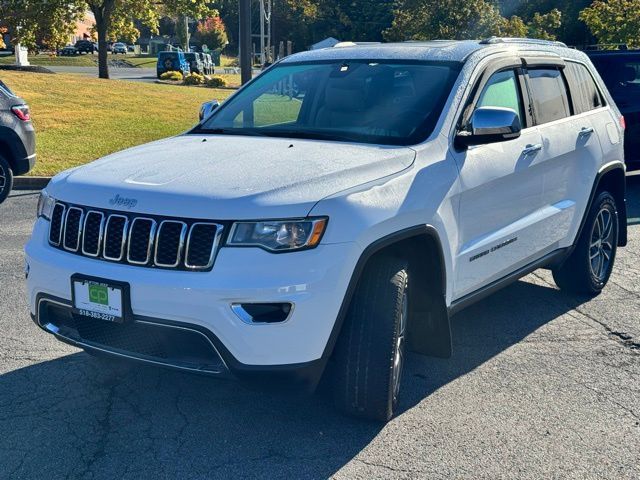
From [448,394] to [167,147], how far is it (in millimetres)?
2061

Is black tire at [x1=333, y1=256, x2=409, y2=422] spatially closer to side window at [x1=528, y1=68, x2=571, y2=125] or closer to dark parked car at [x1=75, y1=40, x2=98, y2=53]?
side window at [x1=528, y1=68, x2=571, y2=125]

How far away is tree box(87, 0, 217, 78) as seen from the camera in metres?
38.0

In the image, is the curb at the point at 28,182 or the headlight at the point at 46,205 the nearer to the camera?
the headlight at the point at 46,205

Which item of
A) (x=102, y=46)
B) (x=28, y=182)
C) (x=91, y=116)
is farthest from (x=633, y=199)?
(x=102, y=46)

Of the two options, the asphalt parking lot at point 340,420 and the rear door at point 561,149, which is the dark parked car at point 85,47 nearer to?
the asphalt parking lot at point 340,420

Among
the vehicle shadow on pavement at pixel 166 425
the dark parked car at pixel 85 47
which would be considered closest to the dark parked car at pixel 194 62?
the dark parked car at pixel 85 47

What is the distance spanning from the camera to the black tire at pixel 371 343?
3.65m

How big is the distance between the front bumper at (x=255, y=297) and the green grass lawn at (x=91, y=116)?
32.1ft

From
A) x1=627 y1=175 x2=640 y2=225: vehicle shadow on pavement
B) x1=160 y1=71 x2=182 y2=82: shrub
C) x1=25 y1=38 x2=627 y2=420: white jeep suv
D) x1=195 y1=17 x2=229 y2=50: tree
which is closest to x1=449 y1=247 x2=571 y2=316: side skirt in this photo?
x1=25 y1=38 x2=627 y2=420: white jeep suv

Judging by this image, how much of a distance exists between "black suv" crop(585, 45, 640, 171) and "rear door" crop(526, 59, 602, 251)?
5.59 m

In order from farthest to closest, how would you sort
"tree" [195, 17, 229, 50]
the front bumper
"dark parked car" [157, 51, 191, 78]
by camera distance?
1. "tree" [195, 17, 229, 50]
2. "dark parked car" [157, 51, 191, 78]
3. the front bumper

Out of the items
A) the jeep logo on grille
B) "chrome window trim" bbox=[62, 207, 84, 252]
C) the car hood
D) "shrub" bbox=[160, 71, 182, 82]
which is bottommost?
"shrub" bbox=[160, 71, 182, 82]

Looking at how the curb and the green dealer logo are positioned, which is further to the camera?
the curb

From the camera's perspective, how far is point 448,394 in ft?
14.3
